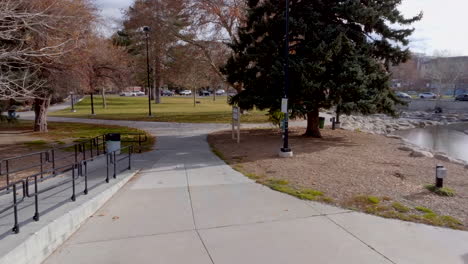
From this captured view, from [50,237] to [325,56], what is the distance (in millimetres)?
11840

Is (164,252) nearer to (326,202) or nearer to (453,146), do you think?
(326,202)

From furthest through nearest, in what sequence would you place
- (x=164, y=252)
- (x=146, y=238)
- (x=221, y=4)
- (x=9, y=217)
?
(x=221, y=4) < (x=9, y=217) < (x=146, y=238) < (x=164, y=252)

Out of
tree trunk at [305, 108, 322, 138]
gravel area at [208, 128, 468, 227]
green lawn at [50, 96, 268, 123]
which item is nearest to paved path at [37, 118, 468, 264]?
gravel area at [208, 128, 468, 227]

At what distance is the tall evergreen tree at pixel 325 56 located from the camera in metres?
13.9

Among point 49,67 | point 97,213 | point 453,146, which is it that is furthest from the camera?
point 453,146

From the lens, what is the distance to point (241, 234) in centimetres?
505

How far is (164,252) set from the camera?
14.7 ft

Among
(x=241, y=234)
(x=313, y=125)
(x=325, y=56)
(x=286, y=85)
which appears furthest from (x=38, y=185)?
(x=313, y=125)

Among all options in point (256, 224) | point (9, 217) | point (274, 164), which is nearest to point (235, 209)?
point (256, 224)

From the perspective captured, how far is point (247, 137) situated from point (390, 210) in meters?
11.6

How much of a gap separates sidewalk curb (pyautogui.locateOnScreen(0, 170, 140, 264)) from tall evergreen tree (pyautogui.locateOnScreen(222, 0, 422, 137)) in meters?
10.2

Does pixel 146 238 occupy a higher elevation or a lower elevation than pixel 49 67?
lower

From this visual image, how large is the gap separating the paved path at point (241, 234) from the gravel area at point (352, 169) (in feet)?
3.50

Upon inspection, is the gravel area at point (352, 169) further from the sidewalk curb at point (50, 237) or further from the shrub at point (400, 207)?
the sidewalk curb at point (50, 237)
